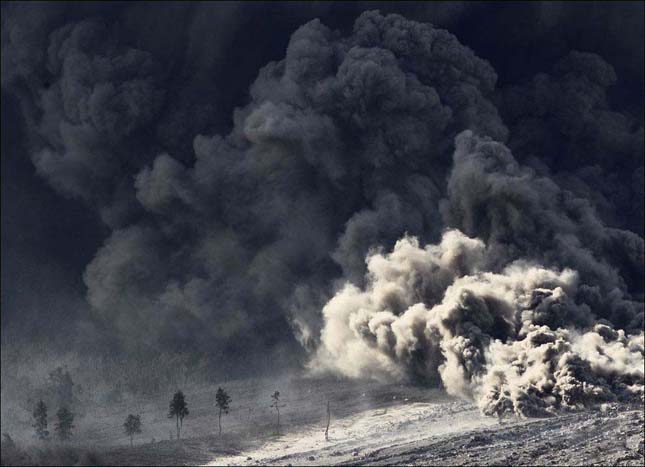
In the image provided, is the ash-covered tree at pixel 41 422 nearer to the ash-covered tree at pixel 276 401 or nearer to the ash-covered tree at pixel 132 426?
the ash-covered tree at pixel 132 426

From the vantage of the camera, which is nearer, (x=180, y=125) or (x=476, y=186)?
(x=476, y=186)

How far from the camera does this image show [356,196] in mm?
107188

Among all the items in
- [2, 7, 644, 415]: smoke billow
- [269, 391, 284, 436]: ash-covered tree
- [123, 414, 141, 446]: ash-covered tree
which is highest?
[2, 7, 644, 415]: smoke billow

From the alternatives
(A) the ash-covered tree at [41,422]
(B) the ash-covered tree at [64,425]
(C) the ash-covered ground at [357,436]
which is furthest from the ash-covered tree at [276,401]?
(A) the ash-covered tree at [41,422]

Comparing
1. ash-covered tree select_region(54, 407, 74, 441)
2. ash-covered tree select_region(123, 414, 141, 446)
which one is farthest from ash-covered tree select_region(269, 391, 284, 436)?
ash-covered tree select_region(54, 407, 74, 441)

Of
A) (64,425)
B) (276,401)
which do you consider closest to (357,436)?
(276,401)

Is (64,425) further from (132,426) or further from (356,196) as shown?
(356,196)

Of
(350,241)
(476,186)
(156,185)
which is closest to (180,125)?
(156,185)

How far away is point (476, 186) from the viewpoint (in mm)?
95750

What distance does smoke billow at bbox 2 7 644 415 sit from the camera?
306 feet

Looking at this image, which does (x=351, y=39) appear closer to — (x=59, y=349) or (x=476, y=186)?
(x=476, y=186)

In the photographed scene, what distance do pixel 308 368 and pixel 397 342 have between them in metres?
12.3

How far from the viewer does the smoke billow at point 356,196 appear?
306ft

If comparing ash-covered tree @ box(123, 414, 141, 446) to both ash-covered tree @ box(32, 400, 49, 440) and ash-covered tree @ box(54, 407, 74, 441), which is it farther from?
ash-covered tree @ box(32, 400, 49, 440)
